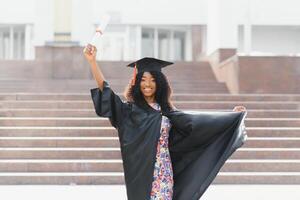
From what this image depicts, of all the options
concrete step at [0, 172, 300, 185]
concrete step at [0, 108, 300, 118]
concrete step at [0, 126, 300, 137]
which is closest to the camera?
concrete step at [0, 172, 300, 185]

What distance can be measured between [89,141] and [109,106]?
5.90 m

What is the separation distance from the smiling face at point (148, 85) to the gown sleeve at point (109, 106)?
0.58 ft

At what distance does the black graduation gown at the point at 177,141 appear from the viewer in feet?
13.0

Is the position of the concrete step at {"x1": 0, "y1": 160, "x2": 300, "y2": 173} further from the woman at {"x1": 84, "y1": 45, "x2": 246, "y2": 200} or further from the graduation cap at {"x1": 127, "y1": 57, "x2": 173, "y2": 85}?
the graduation cap at {"x1": 127, "y1": 57, "x2": 173, "y2": 85}

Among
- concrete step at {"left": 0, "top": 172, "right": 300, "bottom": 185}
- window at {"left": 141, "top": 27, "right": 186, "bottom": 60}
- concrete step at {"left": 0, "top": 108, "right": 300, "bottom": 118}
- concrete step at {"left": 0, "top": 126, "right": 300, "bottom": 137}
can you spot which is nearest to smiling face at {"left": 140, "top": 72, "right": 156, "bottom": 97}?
concrete step at {"left": 0, "top": 172, "right": 300, "bottom": 185}

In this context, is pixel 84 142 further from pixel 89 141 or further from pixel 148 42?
pixel 148 42

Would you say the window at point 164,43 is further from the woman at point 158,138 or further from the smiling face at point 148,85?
the smiling face at point 148,85

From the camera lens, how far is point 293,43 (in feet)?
91.7

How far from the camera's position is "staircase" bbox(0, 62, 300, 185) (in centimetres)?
865

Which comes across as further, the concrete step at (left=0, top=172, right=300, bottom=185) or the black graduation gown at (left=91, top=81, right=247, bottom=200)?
the concrete step at (left=0, top=172, right=300, bottom=185)

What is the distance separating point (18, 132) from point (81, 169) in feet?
6.61

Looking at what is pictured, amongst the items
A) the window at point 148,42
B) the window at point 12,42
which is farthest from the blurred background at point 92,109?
the window at point 12,42

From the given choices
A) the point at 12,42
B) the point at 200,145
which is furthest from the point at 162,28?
the point at 200,145

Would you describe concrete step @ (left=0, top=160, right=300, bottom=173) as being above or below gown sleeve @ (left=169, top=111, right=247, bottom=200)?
below
